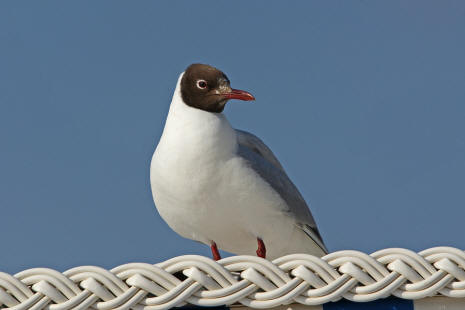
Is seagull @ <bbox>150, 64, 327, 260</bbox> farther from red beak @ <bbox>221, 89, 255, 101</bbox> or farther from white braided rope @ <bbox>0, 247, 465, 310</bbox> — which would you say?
white braided rope @ <bbox>0, 247, 465, 310</bbox>

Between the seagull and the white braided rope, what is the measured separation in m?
1.29

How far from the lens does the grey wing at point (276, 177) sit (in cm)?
334

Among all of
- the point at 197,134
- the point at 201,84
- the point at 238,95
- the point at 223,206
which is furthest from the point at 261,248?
the point at 201,84

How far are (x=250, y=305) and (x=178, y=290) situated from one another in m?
0.18

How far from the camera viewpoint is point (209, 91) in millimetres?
3404

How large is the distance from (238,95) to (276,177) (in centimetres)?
45

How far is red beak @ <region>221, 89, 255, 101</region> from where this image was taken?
11.0 feet

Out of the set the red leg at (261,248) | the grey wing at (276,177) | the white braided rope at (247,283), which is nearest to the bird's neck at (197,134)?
the grey wing at (276,177)

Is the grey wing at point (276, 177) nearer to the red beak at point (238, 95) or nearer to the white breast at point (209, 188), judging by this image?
the white breast at point (209, 188)

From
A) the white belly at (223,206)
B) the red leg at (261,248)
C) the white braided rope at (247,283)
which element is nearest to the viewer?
the white braided rope at (247,283)

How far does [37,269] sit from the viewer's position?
1.80 m

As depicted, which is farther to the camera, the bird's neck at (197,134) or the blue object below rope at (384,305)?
the bird's neck at (197,134)

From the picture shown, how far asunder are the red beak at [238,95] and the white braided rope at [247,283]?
5.39 ft

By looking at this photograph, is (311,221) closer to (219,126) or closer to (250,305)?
(219,126)
